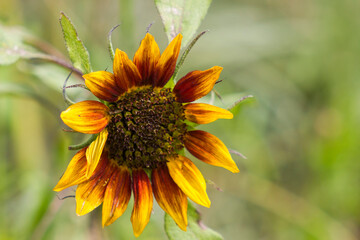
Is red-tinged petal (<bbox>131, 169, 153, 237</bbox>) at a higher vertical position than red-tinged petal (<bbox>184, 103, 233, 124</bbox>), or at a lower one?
lower

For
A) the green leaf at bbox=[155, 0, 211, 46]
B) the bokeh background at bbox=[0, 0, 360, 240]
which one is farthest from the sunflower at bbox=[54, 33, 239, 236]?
the bokeh background at bbox=[0, 0, 360, 240]

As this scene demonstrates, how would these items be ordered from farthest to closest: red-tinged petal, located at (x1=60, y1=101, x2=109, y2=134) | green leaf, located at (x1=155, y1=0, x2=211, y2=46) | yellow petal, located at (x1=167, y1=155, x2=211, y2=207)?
green leaf, located at (x1=155, y1=0, x2=211, y2=46) < yellow petal, located at (x1=167, y1=155, x2=211, y2=207) < red-tinged petal, located at (x1=60, y1=101, x2=109, y2=134)

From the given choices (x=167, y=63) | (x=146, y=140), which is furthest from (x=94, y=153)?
(x=167, y=63)

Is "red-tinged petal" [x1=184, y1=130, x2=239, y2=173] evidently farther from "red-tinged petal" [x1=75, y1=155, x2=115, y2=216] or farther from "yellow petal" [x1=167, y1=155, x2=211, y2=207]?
"red-tinged petal" [x1=75, y1=155, x2=115, y2=216]

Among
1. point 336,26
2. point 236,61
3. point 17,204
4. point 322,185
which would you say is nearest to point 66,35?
point 17,204

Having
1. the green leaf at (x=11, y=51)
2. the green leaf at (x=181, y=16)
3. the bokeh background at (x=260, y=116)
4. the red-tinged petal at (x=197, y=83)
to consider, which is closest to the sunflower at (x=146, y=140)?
the red-tinged petal at (x=197, y=83)

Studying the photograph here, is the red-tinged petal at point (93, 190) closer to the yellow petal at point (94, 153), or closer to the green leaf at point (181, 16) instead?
the yellow petal at point (94, 153)
